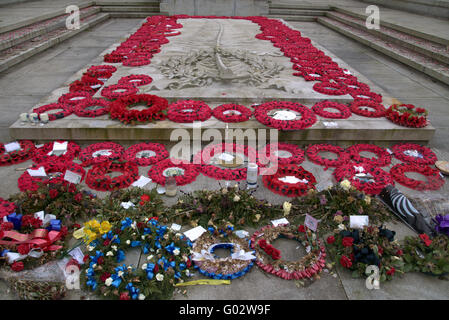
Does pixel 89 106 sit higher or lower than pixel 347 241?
higher

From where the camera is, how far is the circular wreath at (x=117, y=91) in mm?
5723

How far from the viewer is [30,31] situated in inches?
404

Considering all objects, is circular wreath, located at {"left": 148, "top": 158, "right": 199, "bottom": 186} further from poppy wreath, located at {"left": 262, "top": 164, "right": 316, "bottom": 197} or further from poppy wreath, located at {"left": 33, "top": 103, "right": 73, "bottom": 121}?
poppy wreath, located at {"left": 33, "top": 103, "right": 73, "bottom": 121}

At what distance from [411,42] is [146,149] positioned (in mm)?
9479

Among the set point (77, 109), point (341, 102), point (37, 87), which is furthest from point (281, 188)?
point (37, 87)

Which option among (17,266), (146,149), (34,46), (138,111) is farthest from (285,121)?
(34,46)

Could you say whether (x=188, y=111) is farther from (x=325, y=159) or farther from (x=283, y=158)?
(x=325, y=159)

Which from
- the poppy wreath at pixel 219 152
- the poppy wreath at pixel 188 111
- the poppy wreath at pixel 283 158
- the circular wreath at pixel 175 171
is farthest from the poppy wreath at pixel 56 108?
the poppy wreath at pixel 283 158

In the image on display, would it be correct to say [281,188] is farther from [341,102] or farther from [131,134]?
[341,102]

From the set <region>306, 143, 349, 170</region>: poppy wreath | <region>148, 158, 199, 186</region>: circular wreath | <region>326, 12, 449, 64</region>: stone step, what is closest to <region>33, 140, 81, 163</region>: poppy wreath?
<region>148, 158, 199, 186</region>: circular wreath

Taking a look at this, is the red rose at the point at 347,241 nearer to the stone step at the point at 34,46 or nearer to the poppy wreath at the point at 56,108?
the poppy wreath at the point at 56,108

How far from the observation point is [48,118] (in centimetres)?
496

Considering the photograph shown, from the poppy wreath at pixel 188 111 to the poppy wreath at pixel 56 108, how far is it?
66.2 inches

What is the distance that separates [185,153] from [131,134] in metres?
0.93
